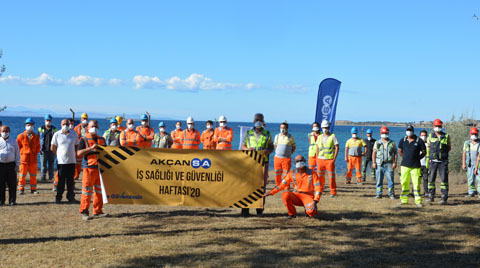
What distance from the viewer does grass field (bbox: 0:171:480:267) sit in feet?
21.4

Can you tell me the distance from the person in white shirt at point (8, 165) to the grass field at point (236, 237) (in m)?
0.46

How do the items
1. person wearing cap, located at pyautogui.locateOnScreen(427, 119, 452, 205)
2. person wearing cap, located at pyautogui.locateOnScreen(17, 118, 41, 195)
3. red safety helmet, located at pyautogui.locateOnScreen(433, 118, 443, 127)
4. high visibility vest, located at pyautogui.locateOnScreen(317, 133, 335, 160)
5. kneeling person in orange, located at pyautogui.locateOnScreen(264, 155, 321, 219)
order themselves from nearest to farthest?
1. kneeling person in orange, located at pyautogui.locateOnScreen(264, 155, 321, 219)
2. person wearing cap, located at pyautogui.locateOnScreen(427, 119, 452, 205)
3. red safety helmet, located at pyautogui.locateOnScreen(433, 118, 443, 127)
4. person wearing cap, located at pyautogui.locateOnScreen(17, 118, 41, 195)
5. high visibility vest, located at pyautogui.locateOnScreen(317, 133, 335, 160)

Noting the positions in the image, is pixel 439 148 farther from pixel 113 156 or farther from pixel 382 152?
pixel 113 156

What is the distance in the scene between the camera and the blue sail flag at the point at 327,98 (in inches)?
680

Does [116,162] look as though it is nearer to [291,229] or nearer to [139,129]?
[291,229]

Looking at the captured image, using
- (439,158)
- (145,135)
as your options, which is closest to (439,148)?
(439,158)

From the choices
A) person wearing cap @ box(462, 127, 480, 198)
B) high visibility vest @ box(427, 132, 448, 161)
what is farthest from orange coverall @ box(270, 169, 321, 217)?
person wearing cap @ box(462, 127, 480, 198)

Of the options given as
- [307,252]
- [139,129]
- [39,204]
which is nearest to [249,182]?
[307,252]

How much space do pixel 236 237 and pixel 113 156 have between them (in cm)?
347

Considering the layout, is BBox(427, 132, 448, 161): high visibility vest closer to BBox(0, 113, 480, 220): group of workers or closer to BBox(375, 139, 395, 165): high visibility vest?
BBox(0, 113, 480, 220): group of workers

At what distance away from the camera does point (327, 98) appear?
17406mm

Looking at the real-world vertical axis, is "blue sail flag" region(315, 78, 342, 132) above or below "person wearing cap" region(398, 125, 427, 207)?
above

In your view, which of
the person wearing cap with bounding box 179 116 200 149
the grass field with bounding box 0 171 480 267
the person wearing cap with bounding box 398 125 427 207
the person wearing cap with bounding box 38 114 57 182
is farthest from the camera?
the person wearing cap with bounding box 179 116 200 149

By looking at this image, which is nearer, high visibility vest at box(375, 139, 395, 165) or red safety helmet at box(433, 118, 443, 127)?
red safety helmet at box(433, 118, 443, 127)
